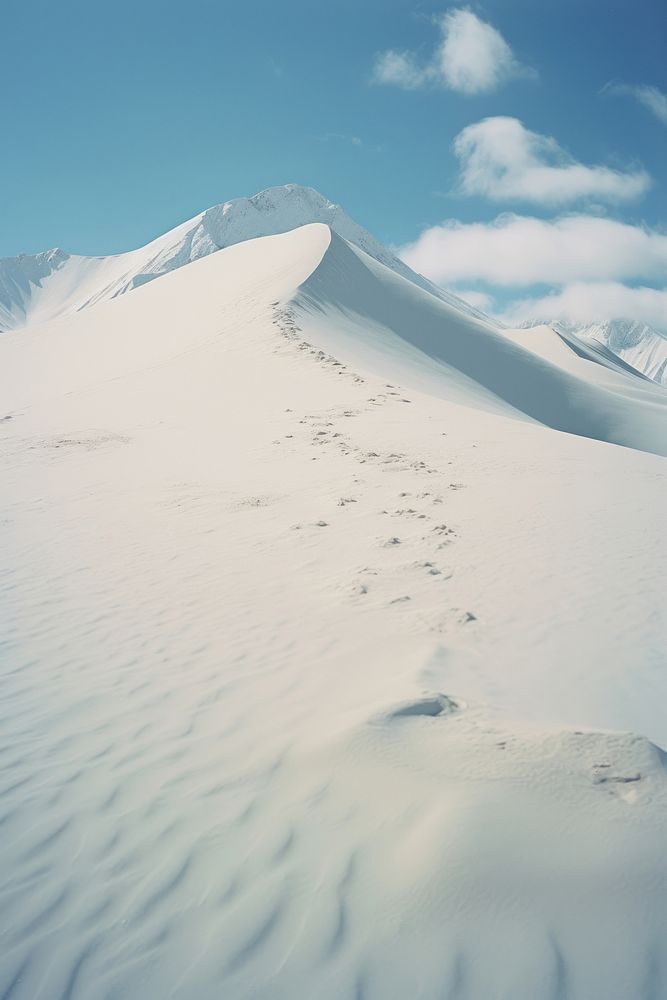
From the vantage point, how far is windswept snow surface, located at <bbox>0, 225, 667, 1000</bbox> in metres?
2.68

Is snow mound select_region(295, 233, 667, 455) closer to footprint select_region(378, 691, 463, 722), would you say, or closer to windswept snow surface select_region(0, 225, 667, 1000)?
windswept snow surface select_region(0, 225, 667, 1000)

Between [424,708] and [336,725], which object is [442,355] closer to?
[424,708]

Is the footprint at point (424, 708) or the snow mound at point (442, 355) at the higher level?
the snow mound at point (442, 355)

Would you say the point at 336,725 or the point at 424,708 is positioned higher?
the point at 424,708

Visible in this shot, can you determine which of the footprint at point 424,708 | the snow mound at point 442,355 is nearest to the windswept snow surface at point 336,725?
the footprint at point 424,708

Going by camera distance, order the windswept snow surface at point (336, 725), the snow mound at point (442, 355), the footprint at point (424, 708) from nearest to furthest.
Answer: the windswept snow surface at point (336, 725) → the footprint at point (424, 708) → the snow mound at point (442, 355)

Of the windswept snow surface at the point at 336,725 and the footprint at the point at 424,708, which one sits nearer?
the windswept snow surface at the point at 336,725

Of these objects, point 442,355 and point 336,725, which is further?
point 442,355

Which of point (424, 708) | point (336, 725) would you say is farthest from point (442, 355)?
point (336, 725)

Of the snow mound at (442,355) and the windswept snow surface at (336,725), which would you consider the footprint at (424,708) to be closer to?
the windswept snow surface at (336,725)

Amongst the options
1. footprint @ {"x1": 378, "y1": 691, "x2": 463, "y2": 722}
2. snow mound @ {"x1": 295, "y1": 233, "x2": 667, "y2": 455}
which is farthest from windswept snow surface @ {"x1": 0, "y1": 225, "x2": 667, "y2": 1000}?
snow mound @ {"x1": 295, "y1": 233, "x2": 667, "y2": 455}

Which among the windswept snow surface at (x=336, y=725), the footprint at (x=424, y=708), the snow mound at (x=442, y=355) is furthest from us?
the snow mound at (x=442, y=355)

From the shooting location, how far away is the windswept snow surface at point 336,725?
2.68m

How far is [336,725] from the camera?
4035 mm
